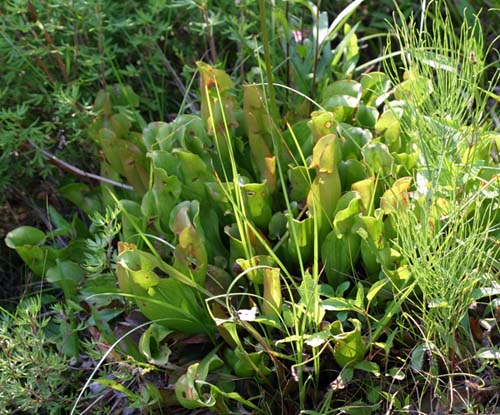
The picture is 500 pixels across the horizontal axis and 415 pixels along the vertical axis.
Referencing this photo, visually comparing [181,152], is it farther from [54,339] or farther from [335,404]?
[335,404]

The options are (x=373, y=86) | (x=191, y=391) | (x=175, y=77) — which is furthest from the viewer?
(x=175, y=77)

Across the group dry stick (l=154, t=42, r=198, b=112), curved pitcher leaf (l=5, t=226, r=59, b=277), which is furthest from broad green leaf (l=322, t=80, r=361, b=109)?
curved pitcher leaf (l=5, t=226, r=59, b=277)

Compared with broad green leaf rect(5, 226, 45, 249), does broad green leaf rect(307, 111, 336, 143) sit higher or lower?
higher

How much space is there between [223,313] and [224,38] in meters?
1.25

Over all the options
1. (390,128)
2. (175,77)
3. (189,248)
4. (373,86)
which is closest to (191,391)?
(189,248)

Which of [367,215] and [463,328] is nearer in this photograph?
[463,328]

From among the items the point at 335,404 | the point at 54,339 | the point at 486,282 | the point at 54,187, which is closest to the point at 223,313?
the point at 335,404

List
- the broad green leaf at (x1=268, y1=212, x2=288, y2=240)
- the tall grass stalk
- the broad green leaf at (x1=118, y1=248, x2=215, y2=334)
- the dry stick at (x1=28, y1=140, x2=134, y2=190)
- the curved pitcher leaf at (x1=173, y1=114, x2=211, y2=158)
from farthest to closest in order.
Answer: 1. the dry stick at (x1=28, y1=140, x2=134, y2=190)
2. the curved pitcher leaf at (x1=173, y1=114, x2=211, y2=158)
3. the broad green leaf at (x1=268, y1=212, x2=288, y2=240)
4. the broad green leaf at (x1=118, y1=248, x2=215, y2=334)
5. the tall grass stalk

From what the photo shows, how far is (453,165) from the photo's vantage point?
5.83ft

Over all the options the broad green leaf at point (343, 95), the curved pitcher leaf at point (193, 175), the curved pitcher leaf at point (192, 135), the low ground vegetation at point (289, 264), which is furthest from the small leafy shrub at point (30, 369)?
the broad green leaf at point (343, 95)

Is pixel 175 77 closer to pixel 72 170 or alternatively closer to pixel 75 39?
pixel 75 39

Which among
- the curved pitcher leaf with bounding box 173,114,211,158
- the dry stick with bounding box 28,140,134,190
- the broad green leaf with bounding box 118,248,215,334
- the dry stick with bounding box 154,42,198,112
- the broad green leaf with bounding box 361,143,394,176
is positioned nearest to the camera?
the broad green leaf with bounding box 118,248,215,334

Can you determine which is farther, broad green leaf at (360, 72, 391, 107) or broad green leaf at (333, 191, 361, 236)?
broad green leaf at (360, 72, 391, 107)

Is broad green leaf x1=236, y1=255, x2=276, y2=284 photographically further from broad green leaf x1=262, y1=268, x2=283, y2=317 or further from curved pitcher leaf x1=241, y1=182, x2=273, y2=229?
curved pitcher leaf x1=241, y1=182, x2=273, y2=229
